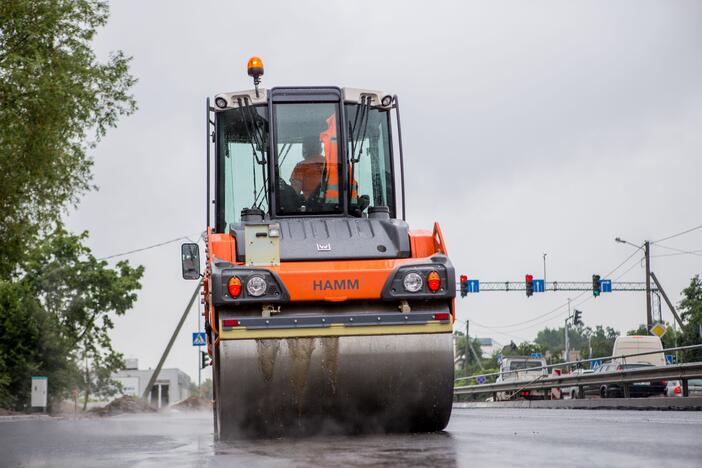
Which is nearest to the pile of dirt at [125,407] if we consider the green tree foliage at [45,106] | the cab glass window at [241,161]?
the green tree foliage at [45,106]

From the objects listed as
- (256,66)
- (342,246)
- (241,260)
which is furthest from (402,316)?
(256,66)

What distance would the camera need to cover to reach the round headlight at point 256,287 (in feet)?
31.1

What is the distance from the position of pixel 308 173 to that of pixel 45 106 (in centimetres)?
1448

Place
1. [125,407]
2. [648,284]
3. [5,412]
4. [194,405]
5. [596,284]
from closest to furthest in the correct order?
[5,412], [125,407], [648,284], [596,284], [194,405]

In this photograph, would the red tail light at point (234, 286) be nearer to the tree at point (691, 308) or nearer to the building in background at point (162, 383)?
the tree at point (691, 308)

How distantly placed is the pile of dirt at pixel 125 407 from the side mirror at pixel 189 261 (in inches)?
1388

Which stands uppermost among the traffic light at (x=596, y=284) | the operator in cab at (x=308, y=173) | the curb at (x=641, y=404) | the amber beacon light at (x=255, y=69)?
the traffic light at (x=596, y=284)

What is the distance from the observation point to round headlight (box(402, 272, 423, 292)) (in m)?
9.62

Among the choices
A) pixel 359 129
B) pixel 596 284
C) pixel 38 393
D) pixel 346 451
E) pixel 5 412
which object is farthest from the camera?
pixel 596 284

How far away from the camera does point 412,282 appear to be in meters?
9.63

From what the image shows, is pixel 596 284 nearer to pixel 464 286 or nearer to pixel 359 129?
pixel 464 286

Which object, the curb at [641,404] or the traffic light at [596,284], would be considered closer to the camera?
the curb at [641,404]

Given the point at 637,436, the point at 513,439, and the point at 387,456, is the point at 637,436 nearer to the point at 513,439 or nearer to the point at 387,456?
the point at 513,439

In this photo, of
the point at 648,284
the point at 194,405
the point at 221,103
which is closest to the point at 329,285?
the point at 221,103
